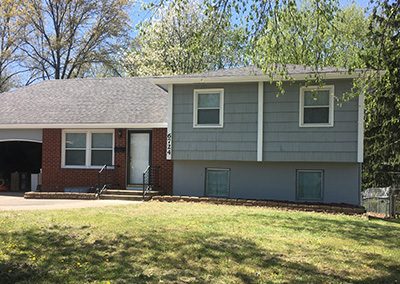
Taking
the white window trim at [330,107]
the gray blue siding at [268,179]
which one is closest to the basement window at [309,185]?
the gray blue siding at [268,179]

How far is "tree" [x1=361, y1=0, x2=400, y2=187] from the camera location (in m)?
8.76

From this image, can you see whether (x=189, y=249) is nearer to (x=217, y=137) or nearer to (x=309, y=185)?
(x=217, y=137)

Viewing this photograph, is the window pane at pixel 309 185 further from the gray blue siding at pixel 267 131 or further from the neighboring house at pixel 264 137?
the gray blue siding at pixel 267 131

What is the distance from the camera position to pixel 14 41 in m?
36.4

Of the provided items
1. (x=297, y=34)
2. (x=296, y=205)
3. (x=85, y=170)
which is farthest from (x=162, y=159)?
(x=297, y=34)

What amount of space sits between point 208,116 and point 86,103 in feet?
18.9

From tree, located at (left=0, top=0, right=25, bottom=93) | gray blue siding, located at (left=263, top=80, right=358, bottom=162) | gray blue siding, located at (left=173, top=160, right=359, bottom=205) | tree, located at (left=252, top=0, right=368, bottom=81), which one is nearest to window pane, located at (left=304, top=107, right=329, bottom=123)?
gray blue siding, located at (left=263, top=80, right=358, bottom=162)

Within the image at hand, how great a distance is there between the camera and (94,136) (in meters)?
17.3

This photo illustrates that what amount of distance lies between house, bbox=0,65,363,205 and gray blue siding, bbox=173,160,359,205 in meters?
0.03

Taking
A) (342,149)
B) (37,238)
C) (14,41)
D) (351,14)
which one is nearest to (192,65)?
(351,14)

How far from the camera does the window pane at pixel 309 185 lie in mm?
14664

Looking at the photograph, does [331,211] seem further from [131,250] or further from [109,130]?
[109,130]

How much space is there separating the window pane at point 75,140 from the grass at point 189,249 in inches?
275

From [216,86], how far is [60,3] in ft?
85.4
